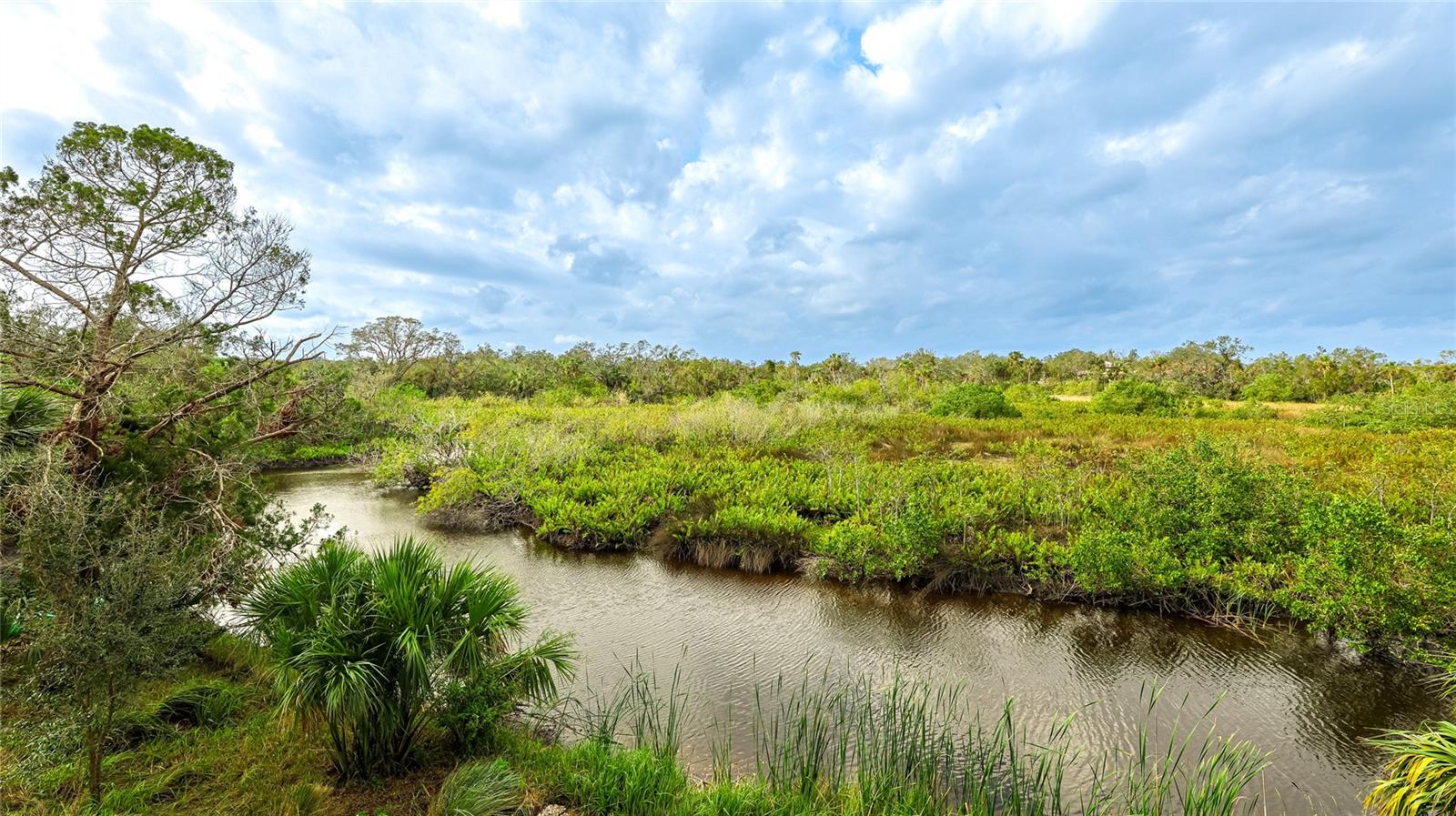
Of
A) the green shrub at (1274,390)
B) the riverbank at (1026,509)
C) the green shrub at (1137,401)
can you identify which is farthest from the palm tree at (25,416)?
the green shrub at (1274,390)

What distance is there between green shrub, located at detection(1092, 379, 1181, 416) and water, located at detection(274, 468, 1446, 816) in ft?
106

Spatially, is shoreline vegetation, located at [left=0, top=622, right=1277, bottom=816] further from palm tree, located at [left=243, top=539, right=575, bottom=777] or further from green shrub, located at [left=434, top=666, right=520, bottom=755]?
palm tree, located at [left=243, top=539, right=575, bottom=777]

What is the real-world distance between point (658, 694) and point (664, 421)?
1770 centimetres

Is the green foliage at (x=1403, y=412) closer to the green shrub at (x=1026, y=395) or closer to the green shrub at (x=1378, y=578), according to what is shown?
the green shrub at (x=1026, y=395)

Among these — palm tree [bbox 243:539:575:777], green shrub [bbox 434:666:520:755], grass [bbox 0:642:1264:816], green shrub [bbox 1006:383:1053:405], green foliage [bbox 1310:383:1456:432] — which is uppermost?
green shrub [bbox 1006:383:1053:405]

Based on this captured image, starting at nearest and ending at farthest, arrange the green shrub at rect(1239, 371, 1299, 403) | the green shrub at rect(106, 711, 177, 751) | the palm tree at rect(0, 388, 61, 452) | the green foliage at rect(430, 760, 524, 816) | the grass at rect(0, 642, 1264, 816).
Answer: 1. the green foliage at rect(430, 760, 524, 816)
2. the grass at rect(0, 642, 1264, 816)
3. the green shrub at rect(106, 711, 177, 751)
4. the palm tree at rect(0, 388, 61, 452)
5. the green shrub at rect(1239, 371, 1299, 403)

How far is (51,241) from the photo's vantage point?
621 centimetres

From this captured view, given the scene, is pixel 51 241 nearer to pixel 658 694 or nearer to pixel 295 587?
pixel 295 587

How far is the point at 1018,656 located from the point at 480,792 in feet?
24.5

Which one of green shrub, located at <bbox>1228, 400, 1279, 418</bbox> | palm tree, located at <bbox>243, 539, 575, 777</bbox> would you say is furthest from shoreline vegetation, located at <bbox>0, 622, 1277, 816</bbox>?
green shrub, located at <bbox>1228, 400, 1279, 418</bbox>

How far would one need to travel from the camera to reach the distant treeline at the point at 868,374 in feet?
146

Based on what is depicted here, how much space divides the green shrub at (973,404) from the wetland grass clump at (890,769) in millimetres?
28022

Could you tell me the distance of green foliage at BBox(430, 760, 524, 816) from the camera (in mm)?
4625

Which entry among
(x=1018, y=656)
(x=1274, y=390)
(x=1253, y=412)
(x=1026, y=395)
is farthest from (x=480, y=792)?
(x=1274, y=390)
